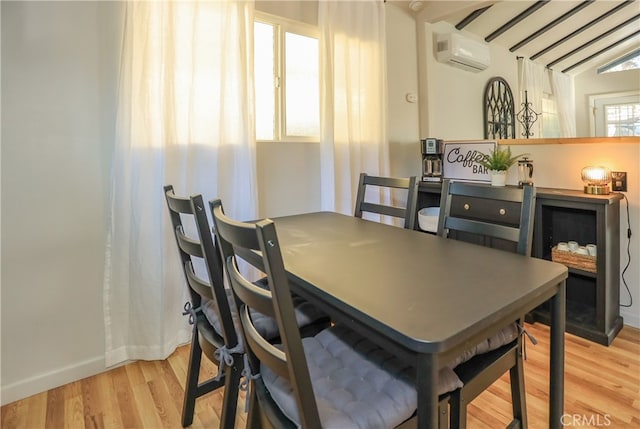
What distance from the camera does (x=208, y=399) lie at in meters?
1.71

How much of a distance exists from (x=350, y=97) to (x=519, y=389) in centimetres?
206

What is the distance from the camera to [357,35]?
268cm

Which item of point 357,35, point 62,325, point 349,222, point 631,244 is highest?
point 357,35

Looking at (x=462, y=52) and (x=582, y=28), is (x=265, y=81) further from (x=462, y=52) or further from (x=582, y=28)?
(x=582, y=28)

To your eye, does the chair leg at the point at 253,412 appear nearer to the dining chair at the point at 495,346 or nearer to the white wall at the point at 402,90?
the dining chair at the point at 495,346

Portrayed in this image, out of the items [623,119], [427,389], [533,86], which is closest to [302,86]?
[427,389]

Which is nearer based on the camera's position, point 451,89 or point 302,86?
point 302,86

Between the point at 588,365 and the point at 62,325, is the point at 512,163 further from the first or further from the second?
the point at 62,325

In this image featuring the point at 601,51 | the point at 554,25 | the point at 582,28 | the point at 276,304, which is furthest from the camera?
the point at 601,51

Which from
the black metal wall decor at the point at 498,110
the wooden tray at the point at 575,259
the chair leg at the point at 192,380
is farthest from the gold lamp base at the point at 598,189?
the chair leg at the point at 192,380

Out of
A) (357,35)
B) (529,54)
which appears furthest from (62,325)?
(529,54)

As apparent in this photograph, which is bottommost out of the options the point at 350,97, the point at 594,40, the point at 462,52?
the point at 350,97

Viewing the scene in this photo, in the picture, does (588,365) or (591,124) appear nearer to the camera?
(588,365)

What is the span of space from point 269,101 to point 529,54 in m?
3.86
